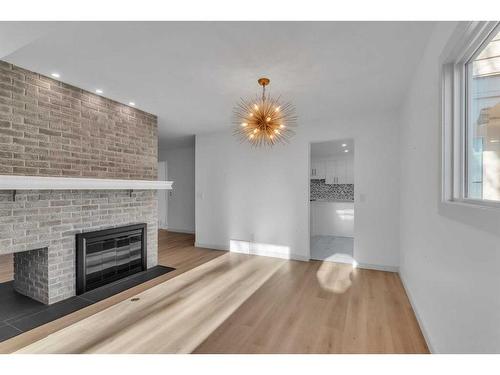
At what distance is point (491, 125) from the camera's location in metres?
1.18

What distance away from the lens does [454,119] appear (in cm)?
152

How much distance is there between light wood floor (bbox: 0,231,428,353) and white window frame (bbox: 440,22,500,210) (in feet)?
4.51

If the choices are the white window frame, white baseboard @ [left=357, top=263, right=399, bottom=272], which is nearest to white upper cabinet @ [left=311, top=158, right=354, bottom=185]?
white baseboard @ [left=357, top=263, right=399, bottom=272]

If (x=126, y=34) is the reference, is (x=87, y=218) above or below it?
below

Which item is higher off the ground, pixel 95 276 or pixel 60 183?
pixel 60 183

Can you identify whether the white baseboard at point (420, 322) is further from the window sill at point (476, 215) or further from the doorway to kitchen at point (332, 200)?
the doorway to kitchen at point (332, 200)

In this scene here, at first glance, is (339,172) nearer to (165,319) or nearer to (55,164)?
(165,319)

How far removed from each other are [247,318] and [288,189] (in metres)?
2.60

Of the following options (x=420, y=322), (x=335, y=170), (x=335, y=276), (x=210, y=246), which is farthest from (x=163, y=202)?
(x=420, y=322)

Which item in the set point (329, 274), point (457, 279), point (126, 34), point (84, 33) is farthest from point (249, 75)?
point (329, 274)

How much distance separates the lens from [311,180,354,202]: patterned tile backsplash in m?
6.97
